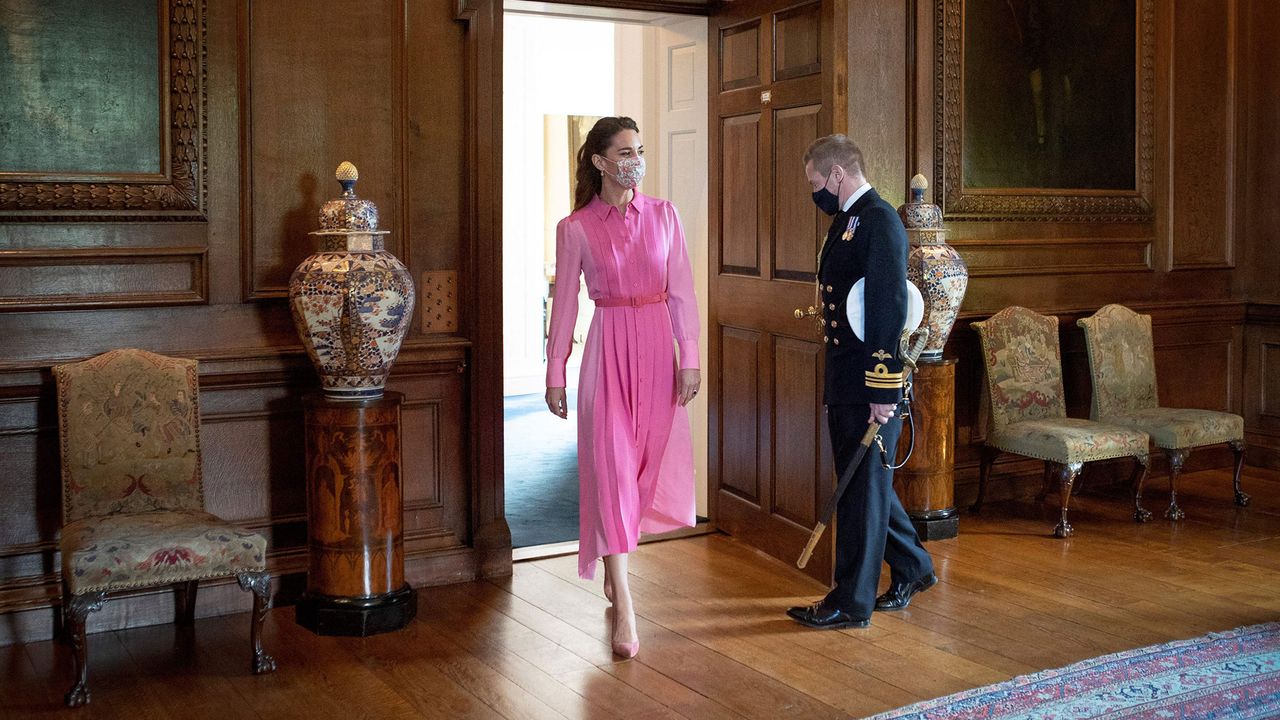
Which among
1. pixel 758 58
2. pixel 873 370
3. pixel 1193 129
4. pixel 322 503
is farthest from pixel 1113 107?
pixel 322 503

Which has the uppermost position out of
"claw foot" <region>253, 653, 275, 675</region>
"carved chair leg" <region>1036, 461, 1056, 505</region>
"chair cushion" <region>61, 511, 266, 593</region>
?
"chair cushion" <region>61, 511, 266, 593</region>

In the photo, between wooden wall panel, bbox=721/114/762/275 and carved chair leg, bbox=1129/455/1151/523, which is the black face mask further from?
carved chair leg, bbox=1129/455/1151/523

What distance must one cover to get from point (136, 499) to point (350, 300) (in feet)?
3.00

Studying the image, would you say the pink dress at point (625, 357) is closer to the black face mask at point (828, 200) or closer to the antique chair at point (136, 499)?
the black face mask at point (828, 200)

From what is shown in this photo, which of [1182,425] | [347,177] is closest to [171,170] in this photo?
[347,177]

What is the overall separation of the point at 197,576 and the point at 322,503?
586 mm

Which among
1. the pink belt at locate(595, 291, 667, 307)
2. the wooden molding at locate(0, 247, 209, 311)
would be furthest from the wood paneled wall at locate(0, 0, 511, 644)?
the pink belt at locate(595, 291, 667, 307)

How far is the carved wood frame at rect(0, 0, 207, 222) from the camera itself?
426 cm

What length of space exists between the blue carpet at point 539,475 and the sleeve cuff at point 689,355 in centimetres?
174

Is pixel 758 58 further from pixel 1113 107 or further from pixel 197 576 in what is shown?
pixel 197 576

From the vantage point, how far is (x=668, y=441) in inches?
167

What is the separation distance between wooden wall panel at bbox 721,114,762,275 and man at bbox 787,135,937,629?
95 cm

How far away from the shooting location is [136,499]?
4145 millimetres

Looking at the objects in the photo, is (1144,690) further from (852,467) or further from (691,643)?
(691,643)
